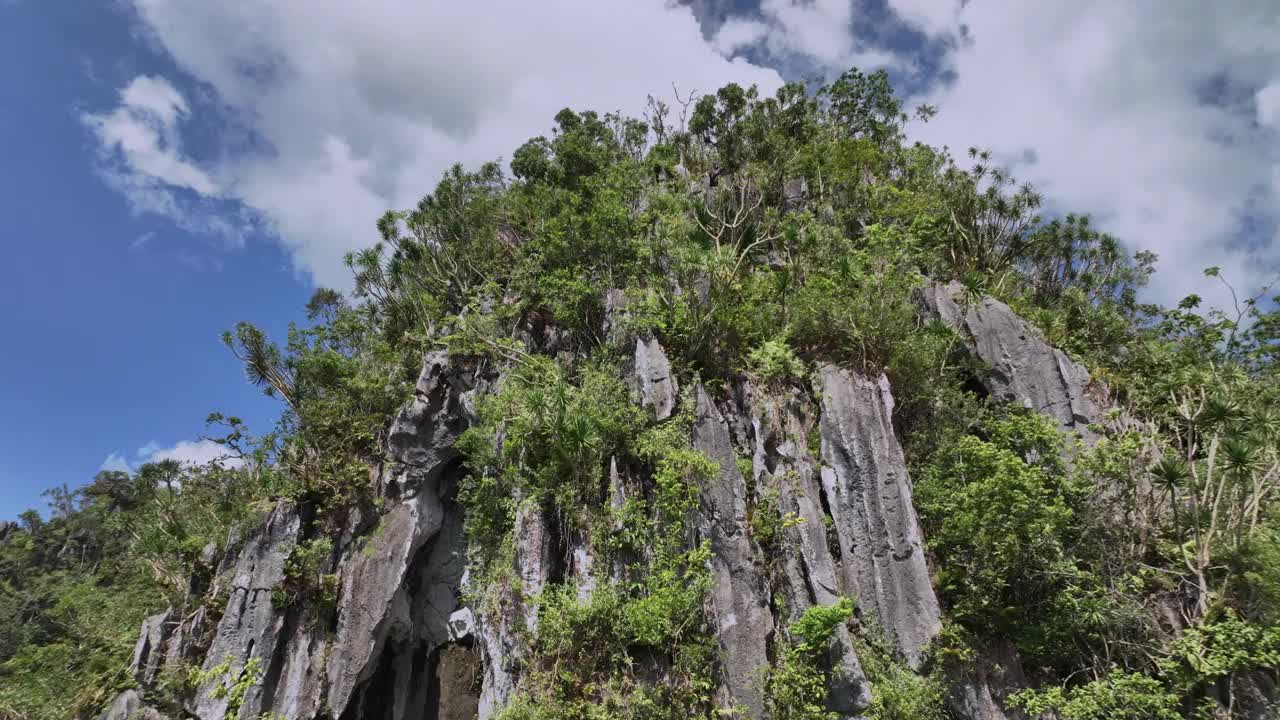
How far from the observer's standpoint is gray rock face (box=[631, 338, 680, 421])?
13.5m

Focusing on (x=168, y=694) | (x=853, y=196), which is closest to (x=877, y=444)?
(x=853, y=196)

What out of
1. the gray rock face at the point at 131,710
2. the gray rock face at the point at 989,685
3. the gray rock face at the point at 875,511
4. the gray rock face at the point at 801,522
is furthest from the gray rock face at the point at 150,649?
the gray rock face at the point at 989,685

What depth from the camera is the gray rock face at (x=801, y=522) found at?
10523mm

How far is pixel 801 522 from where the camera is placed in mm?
12266

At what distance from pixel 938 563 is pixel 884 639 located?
222 centimetres

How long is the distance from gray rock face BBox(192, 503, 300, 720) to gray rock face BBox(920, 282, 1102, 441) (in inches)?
782

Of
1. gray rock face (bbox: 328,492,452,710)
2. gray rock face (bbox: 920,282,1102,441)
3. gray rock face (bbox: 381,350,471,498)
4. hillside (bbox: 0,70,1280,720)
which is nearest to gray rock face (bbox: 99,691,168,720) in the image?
hillside (bbox: 0,70,1280,720)

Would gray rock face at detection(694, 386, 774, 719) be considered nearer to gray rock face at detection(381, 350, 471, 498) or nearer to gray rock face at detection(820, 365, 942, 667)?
gray rock face at detection(820, 365, 942, 667)

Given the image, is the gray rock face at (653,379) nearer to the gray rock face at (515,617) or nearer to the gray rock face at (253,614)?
the gray rock face at (515,617)

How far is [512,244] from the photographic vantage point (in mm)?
21531

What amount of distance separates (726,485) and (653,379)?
3.18m

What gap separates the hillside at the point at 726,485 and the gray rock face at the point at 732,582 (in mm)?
79

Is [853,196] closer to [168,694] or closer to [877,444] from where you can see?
[877,444]

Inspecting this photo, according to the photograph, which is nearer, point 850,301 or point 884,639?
point 884,639
